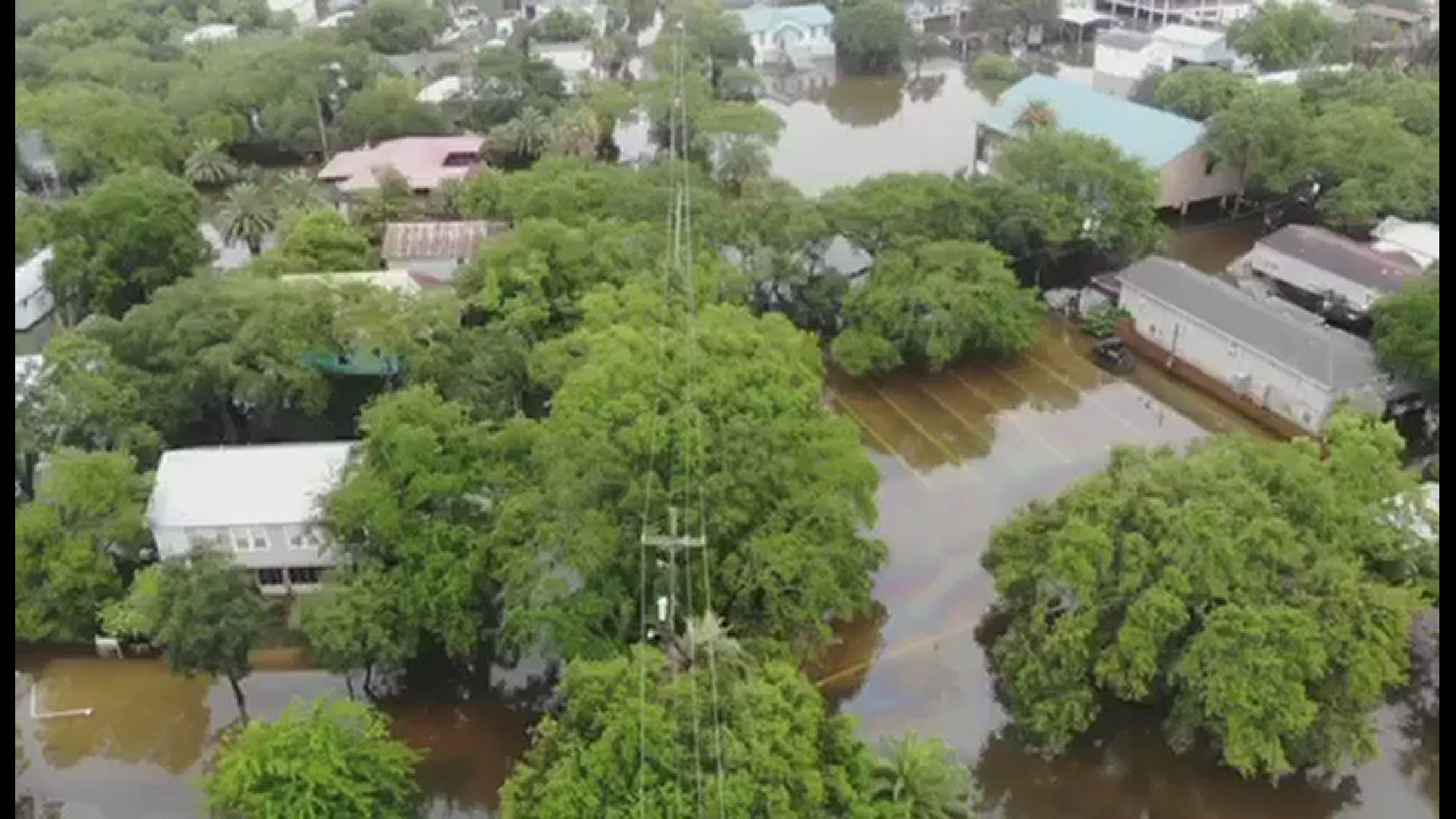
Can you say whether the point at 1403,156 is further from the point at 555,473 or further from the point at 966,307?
the point at 555,473

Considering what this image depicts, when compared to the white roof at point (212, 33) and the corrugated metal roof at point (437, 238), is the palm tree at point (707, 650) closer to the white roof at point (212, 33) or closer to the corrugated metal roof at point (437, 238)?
the corrugated metal roof at point (437, 238)

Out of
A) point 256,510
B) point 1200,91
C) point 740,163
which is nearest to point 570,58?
point 740,163

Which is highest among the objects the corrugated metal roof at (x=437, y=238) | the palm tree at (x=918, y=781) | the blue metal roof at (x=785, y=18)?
the blue metal roof at (x=785, y=18)

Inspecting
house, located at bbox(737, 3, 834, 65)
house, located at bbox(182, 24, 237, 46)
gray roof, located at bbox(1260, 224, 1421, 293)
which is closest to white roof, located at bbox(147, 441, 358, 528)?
gray roof, located at bbox(1260, 224, 1421, 293)

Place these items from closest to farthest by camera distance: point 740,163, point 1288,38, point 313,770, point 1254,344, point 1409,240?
point 313,770 → point 1254,344 → point 1409,240 → point 740,163 → point 1288,38

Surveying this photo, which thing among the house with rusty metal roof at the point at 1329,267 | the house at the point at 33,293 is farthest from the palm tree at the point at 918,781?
the house at the point at 33,293

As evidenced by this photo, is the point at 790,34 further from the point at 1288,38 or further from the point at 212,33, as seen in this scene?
the point at 212,33

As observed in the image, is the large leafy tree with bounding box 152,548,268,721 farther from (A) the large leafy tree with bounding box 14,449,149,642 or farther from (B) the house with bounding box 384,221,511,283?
(B) the house with bounding box 384,221,511,283
